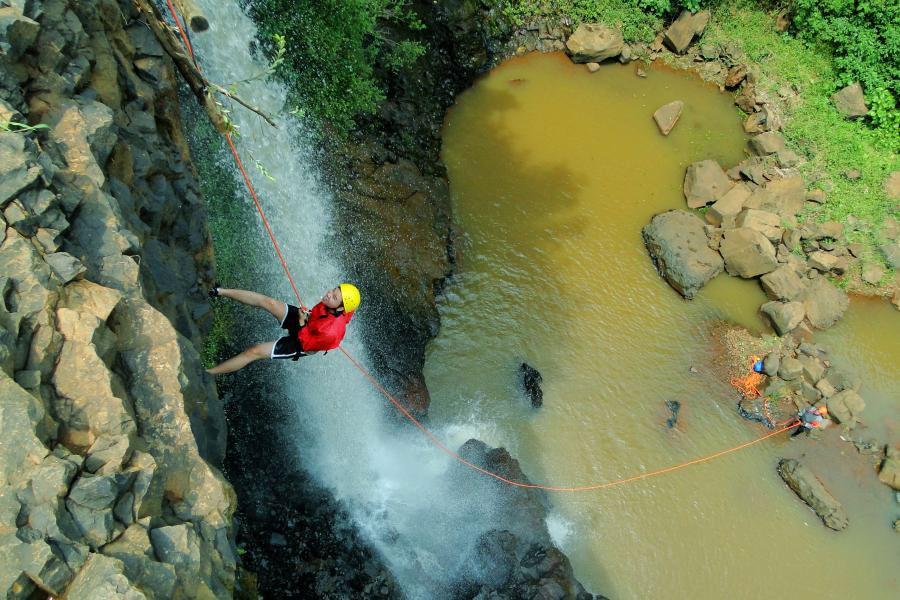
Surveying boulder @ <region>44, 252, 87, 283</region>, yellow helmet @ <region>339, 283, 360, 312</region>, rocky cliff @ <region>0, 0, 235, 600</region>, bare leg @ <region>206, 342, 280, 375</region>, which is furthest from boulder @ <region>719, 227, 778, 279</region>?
boulder @ <region>44, 252, 87, 283</region>

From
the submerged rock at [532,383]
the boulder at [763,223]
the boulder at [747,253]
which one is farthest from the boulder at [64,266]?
the boulder at [763,223]

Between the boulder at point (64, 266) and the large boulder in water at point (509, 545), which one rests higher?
the boulder at point (64, 266)

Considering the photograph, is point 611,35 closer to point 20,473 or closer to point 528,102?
point 528,102

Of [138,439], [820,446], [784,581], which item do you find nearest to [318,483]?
[138,439]

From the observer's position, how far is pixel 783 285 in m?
12.4

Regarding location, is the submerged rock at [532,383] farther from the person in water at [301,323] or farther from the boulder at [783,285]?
the boulder at [783,285]

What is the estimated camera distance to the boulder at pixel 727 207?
518 inches

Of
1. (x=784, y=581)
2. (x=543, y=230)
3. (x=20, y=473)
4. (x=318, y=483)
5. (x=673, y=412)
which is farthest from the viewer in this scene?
(x=543, y=230)

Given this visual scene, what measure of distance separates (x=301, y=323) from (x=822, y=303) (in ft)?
34.1

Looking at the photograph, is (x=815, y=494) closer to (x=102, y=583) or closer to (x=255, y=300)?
(x=255, y=300)

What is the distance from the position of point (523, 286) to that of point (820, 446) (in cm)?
588

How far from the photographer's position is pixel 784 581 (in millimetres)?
9820

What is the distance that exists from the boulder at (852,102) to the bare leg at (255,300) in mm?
13622

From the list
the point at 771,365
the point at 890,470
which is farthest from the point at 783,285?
the point at 890,470
